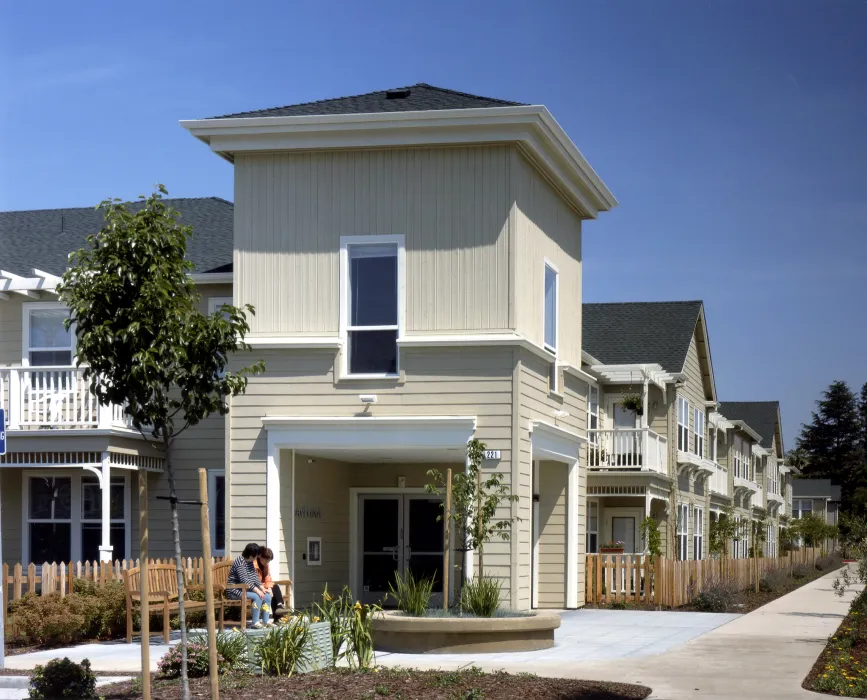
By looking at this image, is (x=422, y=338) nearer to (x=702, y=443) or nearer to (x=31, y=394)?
(x=31, y=394)

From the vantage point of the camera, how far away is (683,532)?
39.0 metres

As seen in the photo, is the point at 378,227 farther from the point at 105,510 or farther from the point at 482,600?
the point at 482,600

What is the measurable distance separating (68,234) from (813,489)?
74.5 metres

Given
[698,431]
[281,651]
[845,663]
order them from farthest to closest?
[698,431]
[845,663]
[281,651]

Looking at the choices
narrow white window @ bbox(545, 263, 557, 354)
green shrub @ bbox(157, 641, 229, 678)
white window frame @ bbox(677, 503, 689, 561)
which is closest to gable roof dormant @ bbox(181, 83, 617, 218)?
narrow white window @ bbox(545, 263, 557, 354)

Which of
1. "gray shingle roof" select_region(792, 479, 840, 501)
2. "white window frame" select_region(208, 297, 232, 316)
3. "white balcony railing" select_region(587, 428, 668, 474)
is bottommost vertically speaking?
"gray shingle roof" select_region(792, 479, 840, 501)

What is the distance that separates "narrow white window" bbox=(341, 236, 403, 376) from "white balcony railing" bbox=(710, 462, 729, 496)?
83.3 feet

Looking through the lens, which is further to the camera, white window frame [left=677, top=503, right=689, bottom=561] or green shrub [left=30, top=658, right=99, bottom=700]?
white window frame [left=677, top=503, right=689, bottom=561]

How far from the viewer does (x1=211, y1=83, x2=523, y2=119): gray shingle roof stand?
21109 millimetres

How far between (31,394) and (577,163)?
10.6 m

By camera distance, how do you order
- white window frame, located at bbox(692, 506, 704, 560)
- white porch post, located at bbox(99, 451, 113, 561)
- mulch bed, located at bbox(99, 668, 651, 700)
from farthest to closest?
white window frame, located at bbox(692, 506, 704, 560) → white porch post, located at bbox(99, 451, 113, 561) → mulch bed, located at bbox(99, 668, 651, 700)

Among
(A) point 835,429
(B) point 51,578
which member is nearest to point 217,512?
(B) point 51,578

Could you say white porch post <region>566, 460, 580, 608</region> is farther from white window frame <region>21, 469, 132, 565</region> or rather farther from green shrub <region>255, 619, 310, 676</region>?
green shrub <region>255, 619, 310, 676</region>

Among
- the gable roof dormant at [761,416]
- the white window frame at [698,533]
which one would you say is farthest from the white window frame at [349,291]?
the gable roof dormant at [761,416]
